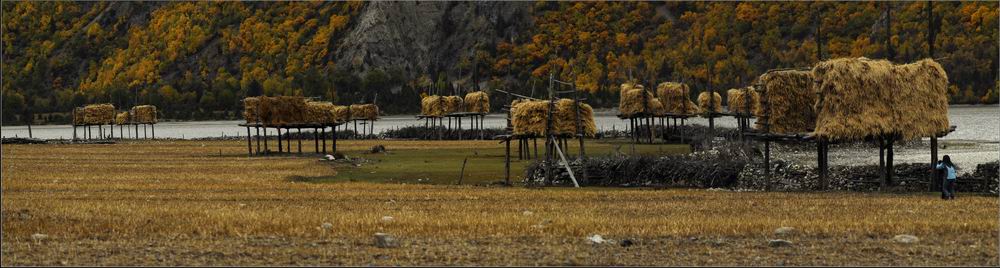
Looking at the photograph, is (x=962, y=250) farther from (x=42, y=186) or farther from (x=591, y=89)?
(x=591, y=89)

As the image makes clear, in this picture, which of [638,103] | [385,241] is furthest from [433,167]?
[638,103]

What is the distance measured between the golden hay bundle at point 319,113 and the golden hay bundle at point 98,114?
50863 mm

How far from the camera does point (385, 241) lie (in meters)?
19.4

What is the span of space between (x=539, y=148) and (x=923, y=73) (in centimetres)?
3894

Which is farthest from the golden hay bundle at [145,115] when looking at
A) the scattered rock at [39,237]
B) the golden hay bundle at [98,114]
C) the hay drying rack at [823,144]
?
the scattered rock at [39,237]

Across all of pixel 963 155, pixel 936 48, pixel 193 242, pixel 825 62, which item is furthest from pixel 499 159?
pixel 936 48

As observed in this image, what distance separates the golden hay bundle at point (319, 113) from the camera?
73188mm

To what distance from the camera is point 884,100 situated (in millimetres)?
38281

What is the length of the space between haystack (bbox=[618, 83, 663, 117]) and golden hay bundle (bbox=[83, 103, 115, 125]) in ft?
180

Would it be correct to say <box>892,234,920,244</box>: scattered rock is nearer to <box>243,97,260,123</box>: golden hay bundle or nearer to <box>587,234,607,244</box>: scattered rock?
<box>587,234,607,244</box>: scattered rock

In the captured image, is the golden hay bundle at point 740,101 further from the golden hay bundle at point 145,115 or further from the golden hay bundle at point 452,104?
the golden hay bundle at point 145,115

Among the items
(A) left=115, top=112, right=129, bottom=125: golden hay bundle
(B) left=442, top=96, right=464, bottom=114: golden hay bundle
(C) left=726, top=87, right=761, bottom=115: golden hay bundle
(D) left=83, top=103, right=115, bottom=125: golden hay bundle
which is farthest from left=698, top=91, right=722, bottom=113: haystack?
(A) left=115, top=112, right=129, bottom=125: golden hay bundle

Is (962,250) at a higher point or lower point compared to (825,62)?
lower

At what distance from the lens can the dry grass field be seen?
59.1 feet
